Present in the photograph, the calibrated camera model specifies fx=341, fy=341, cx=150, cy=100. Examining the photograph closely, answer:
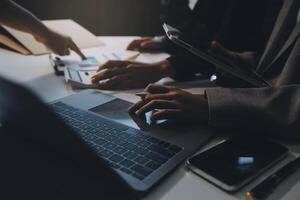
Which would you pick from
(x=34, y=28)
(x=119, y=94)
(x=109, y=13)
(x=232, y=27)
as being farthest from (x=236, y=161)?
(x=109, y=13)

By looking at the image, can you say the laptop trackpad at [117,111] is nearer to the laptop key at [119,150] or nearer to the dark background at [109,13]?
the laptop key at [119,150]

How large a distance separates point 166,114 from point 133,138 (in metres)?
0.09

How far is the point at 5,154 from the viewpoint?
0.37 meters

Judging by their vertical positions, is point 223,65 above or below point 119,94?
above

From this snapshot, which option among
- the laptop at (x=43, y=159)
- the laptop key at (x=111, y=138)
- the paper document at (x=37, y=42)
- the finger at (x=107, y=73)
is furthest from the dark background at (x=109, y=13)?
the laptop at (x=43, y=159)

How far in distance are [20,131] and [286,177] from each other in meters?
0.40

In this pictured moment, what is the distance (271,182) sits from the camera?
0.50m

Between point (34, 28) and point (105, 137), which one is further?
point (34, 28)

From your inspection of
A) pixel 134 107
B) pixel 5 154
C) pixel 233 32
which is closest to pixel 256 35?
pixel 233 32

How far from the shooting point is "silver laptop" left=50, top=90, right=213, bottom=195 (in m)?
0.51

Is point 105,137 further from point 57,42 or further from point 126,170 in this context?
point 57,42

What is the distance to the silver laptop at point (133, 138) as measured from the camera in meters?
0.51

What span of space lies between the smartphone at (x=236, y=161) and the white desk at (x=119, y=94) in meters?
0.01

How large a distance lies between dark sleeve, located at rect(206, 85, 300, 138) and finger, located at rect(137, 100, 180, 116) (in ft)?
0.24
